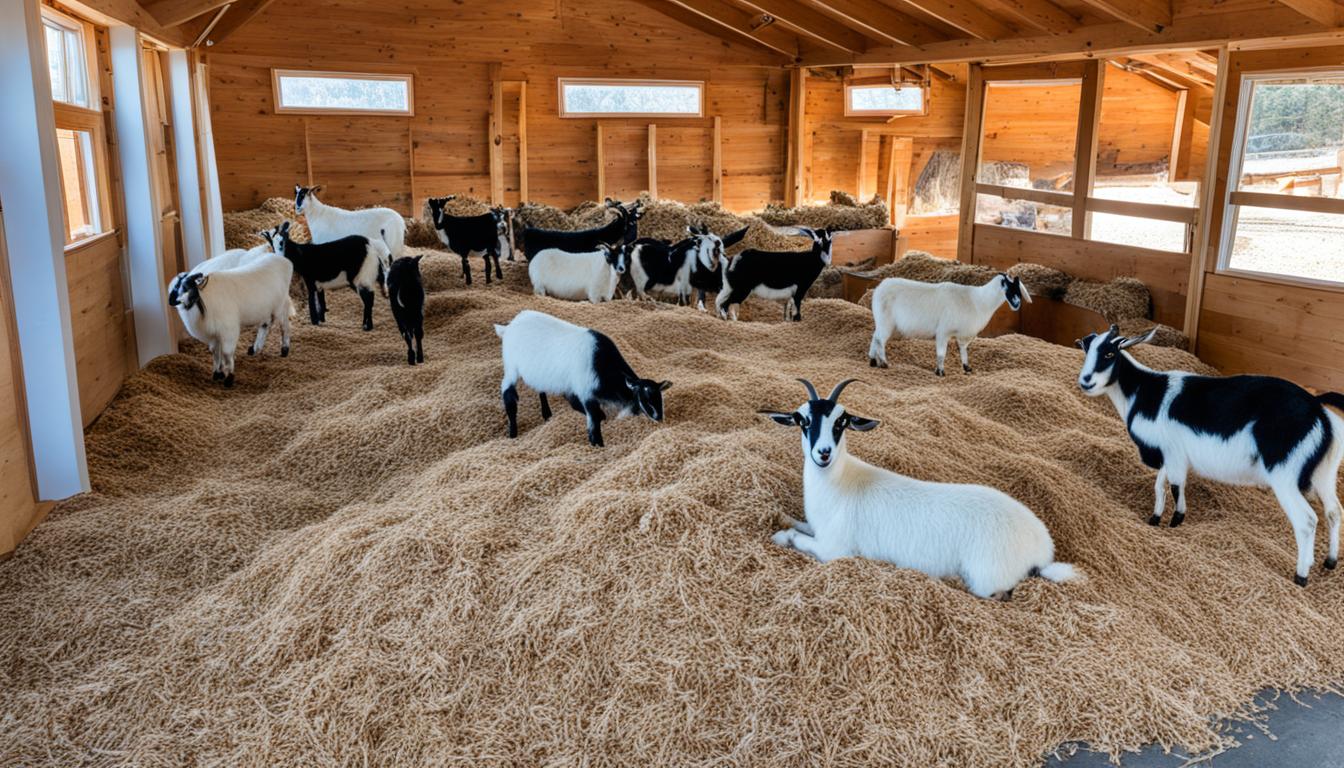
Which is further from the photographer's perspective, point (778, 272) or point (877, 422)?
point (778, 272)

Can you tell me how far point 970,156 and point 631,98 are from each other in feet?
19.0

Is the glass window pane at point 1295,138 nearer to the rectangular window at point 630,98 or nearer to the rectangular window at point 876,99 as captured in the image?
the rectangular window at point 876,99

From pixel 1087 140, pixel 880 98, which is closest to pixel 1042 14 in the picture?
pixel 1087 140

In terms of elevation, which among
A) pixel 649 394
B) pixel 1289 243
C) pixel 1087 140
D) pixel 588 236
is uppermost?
pixel 1087 140

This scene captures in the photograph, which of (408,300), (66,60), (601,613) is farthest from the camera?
(408,300)

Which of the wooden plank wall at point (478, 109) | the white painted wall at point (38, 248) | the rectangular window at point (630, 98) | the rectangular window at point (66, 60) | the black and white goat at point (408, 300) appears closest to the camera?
the white painted wall at point (38, 248)

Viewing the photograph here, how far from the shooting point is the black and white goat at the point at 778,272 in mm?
9758

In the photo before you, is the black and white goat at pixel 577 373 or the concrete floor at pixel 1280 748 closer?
the concrete floor at pixel 1280 748

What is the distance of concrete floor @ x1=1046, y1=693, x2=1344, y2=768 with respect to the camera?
3.22 metres

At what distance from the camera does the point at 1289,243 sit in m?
7.94

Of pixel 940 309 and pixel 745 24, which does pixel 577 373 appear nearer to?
pixel 940 309

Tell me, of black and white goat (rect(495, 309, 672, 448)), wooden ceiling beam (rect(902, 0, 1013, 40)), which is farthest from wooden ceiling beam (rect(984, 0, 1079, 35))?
black and white goat (rect(495, 309, 672, 448))

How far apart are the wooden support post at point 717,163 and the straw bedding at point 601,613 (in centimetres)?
1063

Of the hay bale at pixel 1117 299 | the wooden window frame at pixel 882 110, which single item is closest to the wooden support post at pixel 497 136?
the wooden window frame at pixel 882 110
